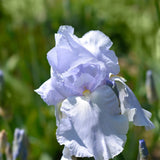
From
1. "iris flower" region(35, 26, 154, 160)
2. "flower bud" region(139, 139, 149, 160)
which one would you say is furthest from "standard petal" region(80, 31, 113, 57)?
"flower bud" region(139, 139, 149, 160)

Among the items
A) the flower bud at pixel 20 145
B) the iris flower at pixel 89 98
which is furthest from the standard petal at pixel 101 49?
the flower bud at pixel 20 145

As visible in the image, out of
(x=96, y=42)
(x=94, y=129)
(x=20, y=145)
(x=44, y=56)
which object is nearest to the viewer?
(x=94, y=129)

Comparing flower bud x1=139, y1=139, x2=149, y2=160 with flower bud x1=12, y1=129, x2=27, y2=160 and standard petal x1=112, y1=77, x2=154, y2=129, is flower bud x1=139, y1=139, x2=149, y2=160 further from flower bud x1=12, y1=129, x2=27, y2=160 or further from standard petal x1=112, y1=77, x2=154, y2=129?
flower bud x1=12, y1=129, x2=27, y2=160

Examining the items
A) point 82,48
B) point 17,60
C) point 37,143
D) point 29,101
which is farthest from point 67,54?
point 17,60

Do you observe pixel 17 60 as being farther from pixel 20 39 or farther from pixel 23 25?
pixel 23 25

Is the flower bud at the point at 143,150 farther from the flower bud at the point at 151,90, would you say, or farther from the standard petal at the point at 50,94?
the flower bud at the point at 151,90

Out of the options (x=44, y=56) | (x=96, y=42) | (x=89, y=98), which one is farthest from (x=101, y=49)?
(x=44, y=56)

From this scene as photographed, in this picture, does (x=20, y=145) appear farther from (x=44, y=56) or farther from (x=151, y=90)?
(x=44, y=56)
